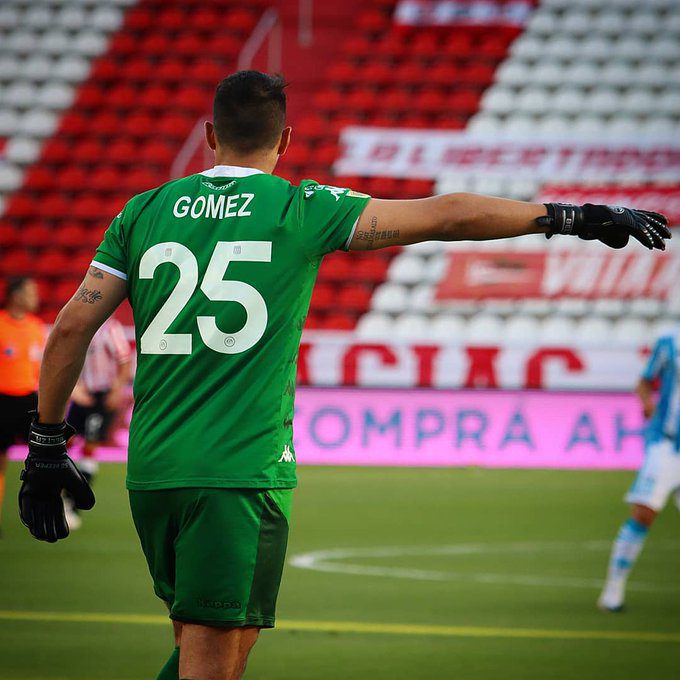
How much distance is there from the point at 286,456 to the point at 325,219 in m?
0.61

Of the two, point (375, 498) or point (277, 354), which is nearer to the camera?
point (277, 354)

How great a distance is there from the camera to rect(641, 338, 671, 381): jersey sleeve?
331 inches

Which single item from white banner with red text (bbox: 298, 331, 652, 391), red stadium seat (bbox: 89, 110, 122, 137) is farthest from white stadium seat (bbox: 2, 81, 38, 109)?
white banner with red text (bbox: 298, 331, 652, 391)

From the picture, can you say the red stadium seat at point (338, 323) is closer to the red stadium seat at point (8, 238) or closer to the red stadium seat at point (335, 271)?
the red stadium seat at point (335, 271)

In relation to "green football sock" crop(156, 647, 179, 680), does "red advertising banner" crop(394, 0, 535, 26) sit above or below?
above

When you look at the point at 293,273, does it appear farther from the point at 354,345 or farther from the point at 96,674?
the point at 354,345

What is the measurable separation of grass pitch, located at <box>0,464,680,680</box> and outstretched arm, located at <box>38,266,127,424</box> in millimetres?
2991

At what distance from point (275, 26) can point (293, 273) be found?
2187 centimetres

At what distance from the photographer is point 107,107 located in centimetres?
2380

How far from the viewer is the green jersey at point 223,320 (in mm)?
3344

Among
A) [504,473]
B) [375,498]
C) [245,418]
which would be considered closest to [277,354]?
[245,418]

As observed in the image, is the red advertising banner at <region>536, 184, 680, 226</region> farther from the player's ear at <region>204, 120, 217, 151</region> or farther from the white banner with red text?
the player's ear at <region>204, 120, 217, 151</region>

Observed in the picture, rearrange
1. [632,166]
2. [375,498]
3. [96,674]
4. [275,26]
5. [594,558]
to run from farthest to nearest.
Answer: [275,26] → [632,166] → [375,498] → [594,558] → [96,674]

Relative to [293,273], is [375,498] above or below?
below
